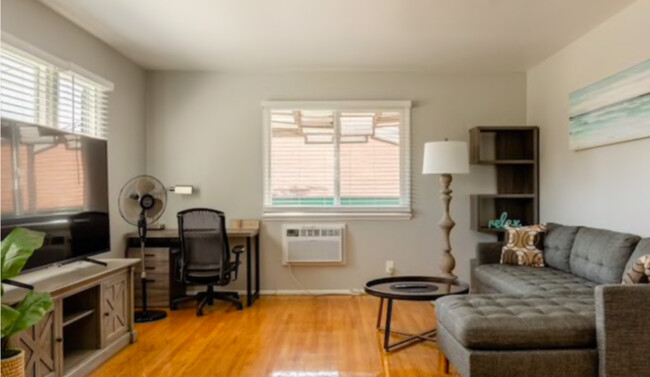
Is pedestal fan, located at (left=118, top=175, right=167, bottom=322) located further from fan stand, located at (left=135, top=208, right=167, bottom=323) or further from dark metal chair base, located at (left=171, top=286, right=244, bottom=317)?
dark metal chair base, located at (left=171, top=286, right=244, bottom=317)

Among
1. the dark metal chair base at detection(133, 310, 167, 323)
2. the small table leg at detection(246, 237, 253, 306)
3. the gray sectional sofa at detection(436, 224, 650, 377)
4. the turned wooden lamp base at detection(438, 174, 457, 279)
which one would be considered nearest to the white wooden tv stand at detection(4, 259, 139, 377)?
the dark metal chair base at detection(133, 310, 167, 323)

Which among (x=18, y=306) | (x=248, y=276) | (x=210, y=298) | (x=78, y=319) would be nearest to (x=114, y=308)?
(x=78, y=319)

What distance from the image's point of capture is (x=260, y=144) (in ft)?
15.9

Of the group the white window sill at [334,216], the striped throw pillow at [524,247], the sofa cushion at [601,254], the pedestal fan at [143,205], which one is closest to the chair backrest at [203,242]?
the pedestal fan at [143,205]

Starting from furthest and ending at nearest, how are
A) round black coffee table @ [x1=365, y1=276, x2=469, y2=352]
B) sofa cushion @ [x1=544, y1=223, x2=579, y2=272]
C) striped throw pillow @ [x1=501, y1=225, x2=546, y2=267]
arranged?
striped throw pillow @ [x1=501, y1=225, x2=546, y2=267] < sofa cushion @ [x1=544, y1=223, x2=579, y2=272] < round black coffee table @ [x1=365, y1=276, x2=469, y2=352]

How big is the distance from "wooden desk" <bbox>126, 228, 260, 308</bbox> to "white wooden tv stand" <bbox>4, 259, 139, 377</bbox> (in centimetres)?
92

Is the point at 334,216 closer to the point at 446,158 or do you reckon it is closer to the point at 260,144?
the point at 260,144

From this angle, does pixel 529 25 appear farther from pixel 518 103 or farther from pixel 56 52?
pixel 56 52

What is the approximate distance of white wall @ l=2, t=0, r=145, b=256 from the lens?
2.97 meters

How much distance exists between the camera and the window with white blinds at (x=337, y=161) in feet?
16.0

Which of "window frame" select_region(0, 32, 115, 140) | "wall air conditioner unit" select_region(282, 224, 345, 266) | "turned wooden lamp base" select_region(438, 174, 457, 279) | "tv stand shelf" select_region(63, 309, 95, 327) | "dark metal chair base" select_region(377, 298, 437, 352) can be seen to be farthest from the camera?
"wall air conditioner unit" select_region(282, 224, 345, 266)

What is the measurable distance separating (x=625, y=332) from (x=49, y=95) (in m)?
3.93

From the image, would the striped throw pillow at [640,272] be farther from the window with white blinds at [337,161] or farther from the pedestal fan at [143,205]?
the pedestal fan at [143,205]

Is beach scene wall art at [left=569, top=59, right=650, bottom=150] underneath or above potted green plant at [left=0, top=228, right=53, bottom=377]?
above
